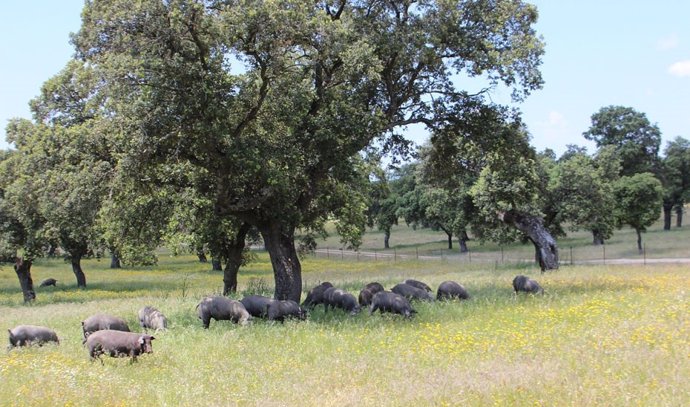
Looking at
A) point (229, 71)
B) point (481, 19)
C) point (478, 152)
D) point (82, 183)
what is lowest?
point (82, 183)

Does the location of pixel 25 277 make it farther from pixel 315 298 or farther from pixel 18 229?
pixel 315 298

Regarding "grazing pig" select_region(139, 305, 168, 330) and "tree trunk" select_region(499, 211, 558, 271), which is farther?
"tree trunk" select_region(499, 211, 558, 271)

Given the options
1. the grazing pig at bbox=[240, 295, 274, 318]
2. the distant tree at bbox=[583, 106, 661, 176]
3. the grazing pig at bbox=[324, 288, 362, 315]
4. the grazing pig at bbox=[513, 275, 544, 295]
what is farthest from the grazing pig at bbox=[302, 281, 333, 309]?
the distant tree at bbox=[583, 106, 661, 176]

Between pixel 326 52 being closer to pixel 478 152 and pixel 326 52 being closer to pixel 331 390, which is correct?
pixel 478 152

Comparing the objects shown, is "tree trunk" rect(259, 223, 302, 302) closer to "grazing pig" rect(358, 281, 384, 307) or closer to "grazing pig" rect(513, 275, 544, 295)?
"grazing pig" rect(358, 281, 384, 307)

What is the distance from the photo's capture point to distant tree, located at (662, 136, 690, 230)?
8725 centimetres

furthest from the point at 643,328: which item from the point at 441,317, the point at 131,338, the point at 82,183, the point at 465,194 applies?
the point at 465,194

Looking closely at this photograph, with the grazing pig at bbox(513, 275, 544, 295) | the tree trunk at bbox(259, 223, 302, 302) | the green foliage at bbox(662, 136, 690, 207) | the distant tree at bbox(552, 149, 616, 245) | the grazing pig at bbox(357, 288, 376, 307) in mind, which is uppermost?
the green foliage at bbox(662, 136, 690, 207)

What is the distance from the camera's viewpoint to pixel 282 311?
64.7ft

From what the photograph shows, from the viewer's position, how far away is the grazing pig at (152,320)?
→ 1980 cm

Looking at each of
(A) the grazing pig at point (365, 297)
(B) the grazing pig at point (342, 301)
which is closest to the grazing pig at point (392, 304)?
(B) the grazing pig at point (342, 301)

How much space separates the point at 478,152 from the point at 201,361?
16.0 metres

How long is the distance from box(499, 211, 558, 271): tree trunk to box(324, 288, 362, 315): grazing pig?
19.2 m

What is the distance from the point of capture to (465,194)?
5084cm
